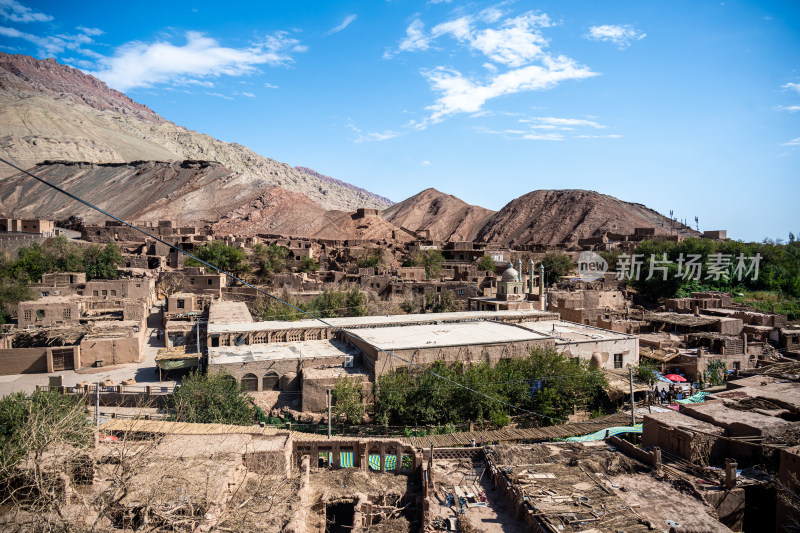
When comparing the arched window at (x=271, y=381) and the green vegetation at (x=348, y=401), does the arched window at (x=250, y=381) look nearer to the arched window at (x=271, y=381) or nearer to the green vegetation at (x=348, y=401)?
the arched window at (x=271, y=381)

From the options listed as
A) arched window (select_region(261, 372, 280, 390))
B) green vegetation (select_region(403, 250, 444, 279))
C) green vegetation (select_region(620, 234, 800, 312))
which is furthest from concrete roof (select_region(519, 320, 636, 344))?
green vegetation (select_region(620, 234, 800, 312))

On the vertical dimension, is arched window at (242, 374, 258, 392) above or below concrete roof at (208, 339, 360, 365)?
below

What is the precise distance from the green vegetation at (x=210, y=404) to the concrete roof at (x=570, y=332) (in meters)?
11.4

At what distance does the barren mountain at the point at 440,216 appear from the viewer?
89.3 metres

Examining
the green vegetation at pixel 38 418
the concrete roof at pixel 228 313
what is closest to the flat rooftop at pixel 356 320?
the concrete roof at pixel 228 313

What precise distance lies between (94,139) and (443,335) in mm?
104083

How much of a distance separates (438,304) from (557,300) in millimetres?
7032

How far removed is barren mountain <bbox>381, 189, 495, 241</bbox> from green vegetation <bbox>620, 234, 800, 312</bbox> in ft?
133

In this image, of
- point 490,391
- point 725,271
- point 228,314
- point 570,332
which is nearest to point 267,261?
point 228,314

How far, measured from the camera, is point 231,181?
254ft

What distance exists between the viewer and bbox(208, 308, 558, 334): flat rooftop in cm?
2118

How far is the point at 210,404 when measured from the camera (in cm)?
1447

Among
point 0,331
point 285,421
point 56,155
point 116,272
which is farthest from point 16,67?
point 285,421

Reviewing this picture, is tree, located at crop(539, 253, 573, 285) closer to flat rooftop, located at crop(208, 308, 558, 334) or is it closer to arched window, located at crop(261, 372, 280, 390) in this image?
flat rooftop, located at crop(208, 308, 558, 334)
